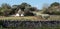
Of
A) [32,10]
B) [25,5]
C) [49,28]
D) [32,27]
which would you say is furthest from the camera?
[25,5]

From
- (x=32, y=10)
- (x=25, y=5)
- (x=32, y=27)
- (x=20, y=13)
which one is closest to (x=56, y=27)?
(x=32, y=27)

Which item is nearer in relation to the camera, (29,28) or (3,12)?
(29,28)

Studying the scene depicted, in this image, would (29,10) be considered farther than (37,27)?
Yes

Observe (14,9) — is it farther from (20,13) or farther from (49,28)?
(49,28)

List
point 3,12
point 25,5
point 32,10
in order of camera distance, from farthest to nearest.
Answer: point 25,5
point 32,10
point 3,12

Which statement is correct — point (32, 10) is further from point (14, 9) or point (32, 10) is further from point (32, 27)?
point (32, 27)

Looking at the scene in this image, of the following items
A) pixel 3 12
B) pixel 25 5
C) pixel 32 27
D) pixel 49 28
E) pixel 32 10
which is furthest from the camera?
pixel 25 5

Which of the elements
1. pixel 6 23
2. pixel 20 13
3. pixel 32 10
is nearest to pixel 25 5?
pixel 32 10

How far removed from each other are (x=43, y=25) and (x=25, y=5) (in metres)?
47.5

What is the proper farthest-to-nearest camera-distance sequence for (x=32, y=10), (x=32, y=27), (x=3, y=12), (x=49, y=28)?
(x=32, y=10) → (x=3, y=12) → (x=32, y=27) → (x=49, y=28)

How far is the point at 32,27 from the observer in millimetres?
17938

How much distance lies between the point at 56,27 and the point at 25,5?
4860 cm

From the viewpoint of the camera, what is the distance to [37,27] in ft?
58.1

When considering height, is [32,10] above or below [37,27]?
below
